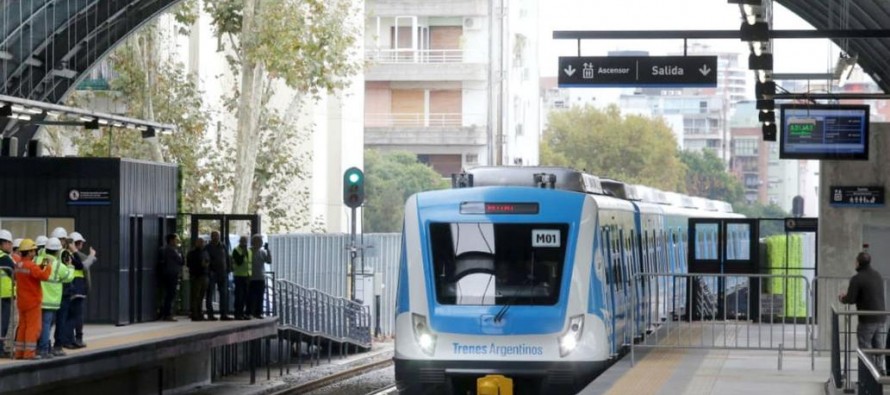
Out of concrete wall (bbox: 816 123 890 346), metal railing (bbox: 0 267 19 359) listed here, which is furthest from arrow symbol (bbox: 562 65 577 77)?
metal railing (bbox: 0 267 19 359)

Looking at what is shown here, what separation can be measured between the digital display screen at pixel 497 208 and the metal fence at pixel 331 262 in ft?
56.9

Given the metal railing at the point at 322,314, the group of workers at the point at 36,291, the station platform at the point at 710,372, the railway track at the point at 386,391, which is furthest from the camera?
the metal railing at the point at 322,314

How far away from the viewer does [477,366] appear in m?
21.4

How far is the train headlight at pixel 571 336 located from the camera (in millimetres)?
21500

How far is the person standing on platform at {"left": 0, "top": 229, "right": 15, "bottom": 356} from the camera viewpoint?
21.2 meters

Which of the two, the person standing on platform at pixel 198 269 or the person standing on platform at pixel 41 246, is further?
the person standing on platform at pixel 198 269

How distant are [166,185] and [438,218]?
33.8ft

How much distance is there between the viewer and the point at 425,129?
73.6 metres

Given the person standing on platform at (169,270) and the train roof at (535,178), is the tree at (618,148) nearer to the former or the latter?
the person standing on platform at (169,270)

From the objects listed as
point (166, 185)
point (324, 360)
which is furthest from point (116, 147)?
point (166, 185)

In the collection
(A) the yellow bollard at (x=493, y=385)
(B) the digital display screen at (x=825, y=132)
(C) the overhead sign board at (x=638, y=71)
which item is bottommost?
(A) the yellow bollard at (x=493, y=385)

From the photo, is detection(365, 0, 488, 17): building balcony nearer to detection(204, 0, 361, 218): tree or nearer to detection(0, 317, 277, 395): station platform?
detection(204, 0, 361, 218): tree

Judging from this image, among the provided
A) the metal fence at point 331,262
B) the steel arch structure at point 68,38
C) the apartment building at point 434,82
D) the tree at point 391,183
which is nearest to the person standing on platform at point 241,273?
the steel arch structure at point 68,38

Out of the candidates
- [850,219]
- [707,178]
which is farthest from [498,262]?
[707,178]
